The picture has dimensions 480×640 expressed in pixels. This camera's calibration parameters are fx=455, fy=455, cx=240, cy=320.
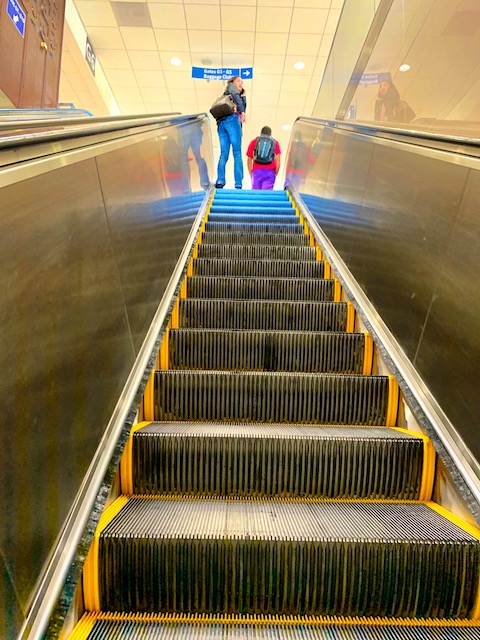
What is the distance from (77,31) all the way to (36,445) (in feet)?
25.4

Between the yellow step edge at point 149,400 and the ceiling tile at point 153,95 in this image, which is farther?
the ceiling tile at point 153,95

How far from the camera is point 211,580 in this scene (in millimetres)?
1265

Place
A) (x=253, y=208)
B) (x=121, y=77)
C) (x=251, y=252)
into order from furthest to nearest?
1. (x=121, y=77)
2. (x=253, y=208)
3. (x=251, y=252)

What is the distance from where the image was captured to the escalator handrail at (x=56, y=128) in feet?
3.73

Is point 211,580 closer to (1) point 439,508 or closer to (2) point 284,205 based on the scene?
(1) point 439,508

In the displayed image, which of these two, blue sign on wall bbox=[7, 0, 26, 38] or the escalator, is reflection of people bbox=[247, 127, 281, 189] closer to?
blue sign on wall bbox=[7, 0, 26, 38]

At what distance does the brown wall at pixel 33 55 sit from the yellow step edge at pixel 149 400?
3.24m

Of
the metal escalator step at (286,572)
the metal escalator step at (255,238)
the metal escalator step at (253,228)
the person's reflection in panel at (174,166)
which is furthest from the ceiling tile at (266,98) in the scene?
the metal escalator step at (286,572)

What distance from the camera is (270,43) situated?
776 cm

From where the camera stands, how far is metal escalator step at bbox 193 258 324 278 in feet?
10.8

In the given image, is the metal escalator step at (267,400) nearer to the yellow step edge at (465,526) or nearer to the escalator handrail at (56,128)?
the yellow step edge at (465,526)

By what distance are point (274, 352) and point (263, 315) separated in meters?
0.37

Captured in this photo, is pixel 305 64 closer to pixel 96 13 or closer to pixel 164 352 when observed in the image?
pixel 96 13

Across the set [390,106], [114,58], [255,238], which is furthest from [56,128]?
[114,58]
